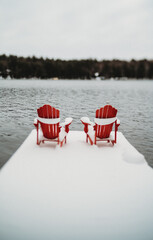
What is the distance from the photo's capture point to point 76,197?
3.20 meters

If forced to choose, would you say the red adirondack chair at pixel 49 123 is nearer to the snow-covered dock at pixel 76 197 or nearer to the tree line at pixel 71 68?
the snow-covered dock at pixel 76 197

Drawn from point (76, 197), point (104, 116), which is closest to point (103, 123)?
point (104, 116)

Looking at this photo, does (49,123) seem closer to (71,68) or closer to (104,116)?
(104,116)

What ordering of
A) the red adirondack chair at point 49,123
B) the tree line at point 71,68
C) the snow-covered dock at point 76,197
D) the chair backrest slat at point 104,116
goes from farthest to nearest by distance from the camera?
the tree line at point 71,68
the chair backrest slat at point 104,116
the red adirondack chair at point 49,123
the snow-covered dock at point 76,197

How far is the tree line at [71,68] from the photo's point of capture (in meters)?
98.4

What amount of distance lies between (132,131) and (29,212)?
906 centimetres

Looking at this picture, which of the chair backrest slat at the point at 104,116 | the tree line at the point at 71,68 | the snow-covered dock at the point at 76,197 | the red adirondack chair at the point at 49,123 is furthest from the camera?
the tree line at the point at 71,68

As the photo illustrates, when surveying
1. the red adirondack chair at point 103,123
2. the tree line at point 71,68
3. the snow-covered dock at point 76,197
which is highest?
the tree line at point 71,68

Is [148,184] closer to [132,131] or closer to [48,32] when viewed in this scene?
[132,131]

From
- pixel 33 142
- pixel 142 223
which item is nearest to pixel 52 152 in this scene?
pixel 33 142

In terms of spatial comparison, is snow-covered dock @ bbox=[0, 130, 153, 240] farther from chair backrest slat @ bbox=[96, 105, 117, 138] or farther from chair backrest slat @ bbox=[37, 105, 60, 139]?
chair backrest slat @ bbox=[96, 105, 117, 138]

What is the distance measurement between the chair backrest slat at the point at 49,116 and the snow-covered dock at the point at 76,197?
0.61 m

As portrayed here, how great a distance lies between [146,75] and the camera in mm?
100312

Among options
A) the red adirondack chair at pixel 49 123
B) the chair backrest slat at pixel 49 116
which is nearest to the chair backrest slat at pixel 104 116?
the red adirondack chair at pixel 49 123
